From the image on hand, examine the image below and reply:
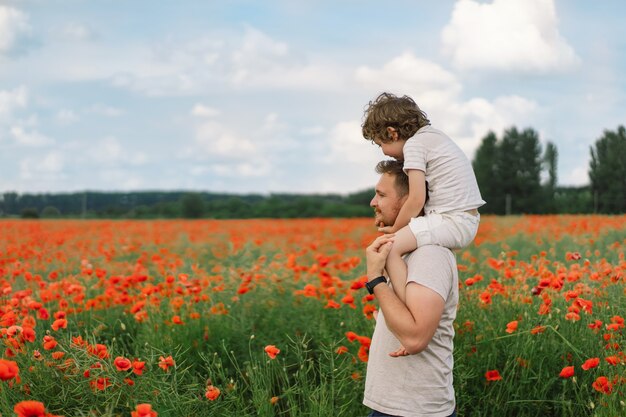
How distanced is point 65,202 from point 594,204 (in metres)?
24.5

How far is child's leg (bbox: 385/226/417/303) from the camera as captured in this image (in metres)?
2.35

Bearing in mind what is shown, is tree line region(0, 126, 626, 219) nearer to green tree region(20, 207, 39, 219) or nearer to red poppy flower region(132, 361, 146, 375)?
green tree region(20, 207, 39, 219)

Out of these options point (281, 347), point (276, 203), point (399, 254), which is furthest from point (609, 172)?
point (399, 254)

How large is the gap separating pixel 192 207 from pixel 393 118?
25.3m

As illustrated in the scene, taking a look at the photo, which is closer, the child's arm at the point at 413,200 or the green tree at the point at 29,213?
the child's arm at the point at 413,200

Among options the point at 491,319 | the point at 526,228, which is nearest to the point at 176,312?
the point at 491,319

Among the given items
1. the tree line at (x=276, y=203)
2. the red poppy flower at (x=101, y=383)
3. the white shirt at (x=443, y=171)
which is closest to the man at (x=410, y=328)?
the white shirt at (x=443, y=171)

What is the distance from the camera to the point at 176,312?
4.81 metres

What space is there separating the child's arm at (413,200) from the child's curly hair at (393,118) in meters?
0.20

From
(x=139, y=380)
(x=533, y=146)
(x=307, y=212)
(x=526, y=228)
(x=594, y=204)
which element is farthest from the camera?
(x=533, y=146)

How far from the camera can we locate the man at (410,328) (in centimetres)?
226

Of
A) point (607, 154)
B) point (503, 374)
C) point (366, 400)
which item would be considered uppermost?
point (607, 154)

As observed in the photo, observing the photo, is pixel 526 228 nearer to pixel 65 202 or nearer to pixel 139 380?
pixel 139 380

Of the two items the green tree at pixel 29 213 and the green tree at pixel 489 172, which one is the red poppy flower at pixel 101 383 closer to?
the green tree at pixel 29 213
